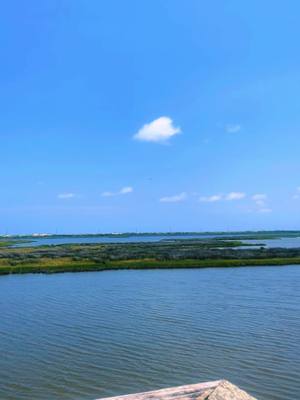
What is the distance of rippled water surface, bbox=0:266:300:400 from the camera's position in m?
10.8

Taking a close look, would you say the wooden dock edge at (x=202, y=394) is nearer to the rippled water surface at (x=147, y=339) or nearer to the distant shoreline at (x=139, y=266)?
the rippled water surface at (x=147, y=339)

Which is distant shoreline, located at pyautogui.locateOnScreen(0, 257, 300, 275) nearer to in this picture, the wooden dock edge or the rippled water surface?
the rippled water surface

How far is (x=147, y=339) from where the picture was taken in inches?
591

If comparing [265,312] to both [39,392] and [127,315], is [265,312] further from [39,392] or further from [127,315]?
[39,392]

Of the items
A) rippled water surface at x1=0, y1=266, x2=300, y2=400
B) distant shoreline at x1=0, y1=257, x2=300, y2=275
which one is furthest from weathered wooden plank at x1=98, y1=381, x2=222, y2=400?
distant shoreline at x1=0, y1=257, x2=300, y2=275

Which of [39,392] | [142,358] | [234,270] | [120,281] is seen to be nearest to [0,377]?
[39,392]

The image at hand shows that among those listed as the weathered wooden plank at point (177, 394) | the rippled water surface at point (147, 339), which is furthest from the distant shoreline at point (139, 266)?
the weathered wooden plank at point (177, 394)

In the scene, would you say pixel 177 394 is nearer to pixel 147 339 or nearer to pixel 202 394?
pixel 202 394

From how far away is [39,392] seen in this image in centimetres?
1045

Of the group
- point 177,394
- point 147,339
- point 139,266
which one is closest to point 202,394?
point 177,394

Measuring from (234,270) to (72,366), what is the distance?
95.5ft

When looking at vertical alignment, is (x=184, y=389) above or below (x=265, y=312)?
above

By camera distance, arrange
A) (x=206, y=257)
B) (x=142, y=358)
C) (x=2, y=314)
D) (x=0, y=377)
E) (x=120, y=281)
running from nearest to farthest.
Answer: (x=0, y=377)
(x=142, y=358)
(x=2, y=314)
(x=120, y=281)
(x=206, y=257)

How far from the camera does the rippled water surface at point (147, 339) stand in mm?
10844
